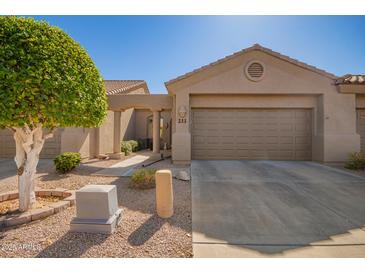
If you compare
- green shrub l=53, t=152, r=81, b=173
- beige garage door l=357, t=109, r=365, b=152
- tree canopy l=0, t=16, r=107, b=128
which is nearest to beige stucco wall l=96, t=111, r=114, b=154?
green shrub l=53, t=152, r=81, b=173

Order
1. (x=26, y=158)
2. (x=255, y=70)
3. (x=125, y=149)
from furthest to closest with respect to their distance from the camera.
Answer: (x=125, y=149) → (x=255, y=70) → (x=26, y=158)

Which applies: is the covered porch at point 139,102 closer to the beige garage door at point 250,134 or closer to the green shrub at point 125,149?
the green shrub at point 125,149

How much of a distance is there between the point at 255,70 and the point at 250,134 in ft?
11.1

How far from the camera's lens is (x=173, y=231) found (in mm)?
3510

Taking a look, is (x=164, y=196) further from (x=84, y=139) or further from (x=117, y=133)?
(x=84, y=139)

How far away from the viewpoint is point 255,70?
32.7 ft

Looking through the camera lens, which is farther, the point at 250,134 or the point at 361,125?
the point at 250,134

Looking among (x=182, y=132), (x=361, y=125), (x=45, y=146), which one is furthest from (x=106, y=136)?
(x=361, y=125)

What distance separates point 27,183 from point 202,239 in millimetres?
4006

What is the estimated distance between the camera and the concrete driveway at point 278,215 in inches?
121

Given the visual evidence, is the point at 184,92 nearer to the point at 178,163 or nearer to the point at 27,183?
the point at 178,163

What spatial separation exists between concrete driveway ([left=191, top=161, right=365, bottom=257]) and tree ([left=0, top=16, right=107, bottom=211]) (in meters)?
3.50

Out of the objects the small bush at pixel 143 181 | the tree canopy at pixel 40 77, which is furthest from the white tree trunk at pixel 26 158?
the small bush at pixel 143 181

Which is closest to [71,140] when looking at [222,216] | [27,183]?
[27,183]
